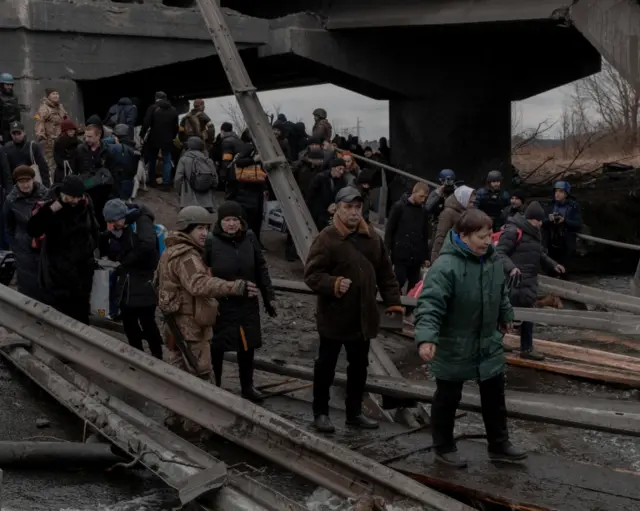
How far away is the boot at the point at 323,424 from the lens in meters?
6.29

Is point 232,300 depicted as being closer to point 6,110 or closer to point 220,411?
point 220,411

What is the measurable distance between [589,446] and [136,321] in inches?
153

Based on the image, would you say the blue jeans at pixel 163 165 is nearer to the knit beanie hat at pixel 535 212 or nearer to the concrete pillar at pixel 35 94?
the concrete pillar at pixel 35 94

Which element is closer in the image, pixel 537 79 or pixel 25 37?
pixel 25 37

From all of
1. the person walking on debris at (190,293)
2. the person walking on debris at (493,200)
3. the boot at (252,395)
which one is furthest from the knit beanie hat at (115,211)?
the person walking on debris at (493,200)

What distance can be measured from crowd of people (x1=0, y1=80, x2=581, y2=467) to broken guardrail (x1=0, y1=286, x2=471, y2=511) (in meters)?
0.49

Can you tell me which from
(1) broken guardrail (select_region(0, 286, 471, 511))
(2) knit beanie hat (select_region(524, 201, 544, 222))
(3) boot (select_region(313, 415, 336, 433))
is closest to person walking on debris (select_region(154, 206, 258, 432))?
(1) broken guardrail (select_region(0, 286, 471, 511))

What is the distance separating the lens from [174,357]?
6.64 m

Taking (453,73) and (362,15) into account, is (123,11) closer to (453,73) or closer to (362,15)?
(362,15)

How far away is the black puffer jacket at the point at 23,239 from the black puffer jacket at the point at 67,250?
394 mm

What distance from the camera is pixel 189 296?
6.54m

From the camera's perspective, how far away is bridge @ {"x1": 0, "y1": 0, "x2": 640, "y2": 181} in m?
16.5

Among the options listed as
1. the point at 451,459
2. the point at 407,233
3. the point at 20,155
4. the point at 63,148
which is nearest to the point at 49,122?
the point at 63,148

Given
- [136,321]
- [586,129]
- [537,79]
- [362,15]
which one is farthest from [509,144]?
[586,129]
